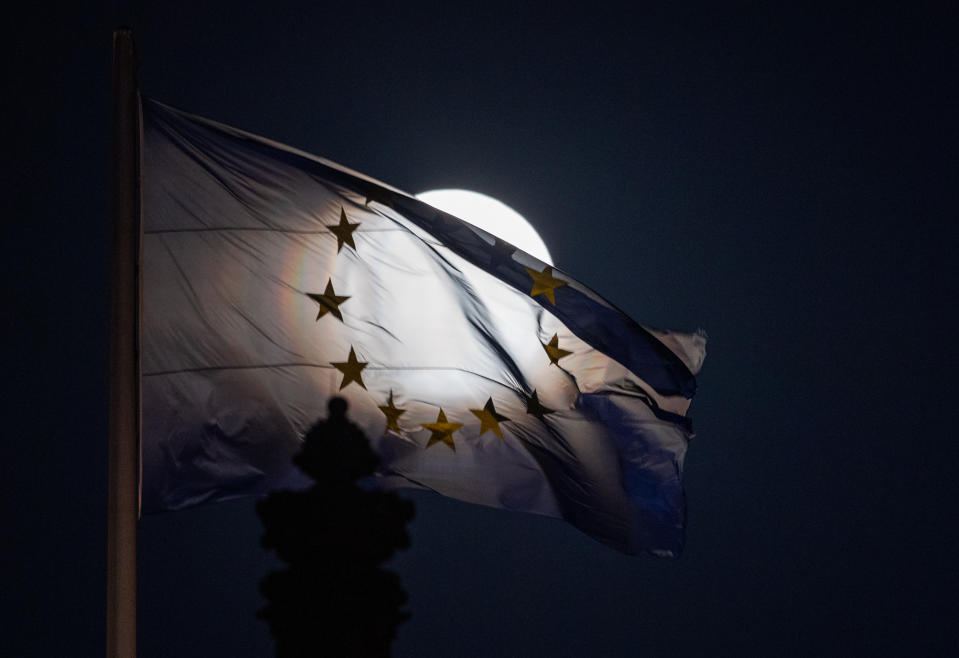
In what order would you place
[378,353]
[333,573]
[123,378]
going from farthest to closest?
[378,353]
[123,378]
[333,573]

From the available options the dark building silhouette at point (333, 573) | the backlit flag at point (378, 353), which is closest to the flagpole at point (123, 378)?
the backlit flag at point (378, 353)

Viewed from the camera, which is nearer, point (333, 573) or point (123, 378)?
point (333, 573)

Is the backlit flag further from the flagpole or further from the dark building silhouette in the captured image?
the dark building silhouette

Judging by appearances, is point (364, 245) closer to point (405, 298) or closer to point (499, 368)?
point (405, 298)

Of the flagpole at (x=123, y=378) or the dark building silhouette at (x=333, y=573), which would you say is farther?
the flagpole at (x=123, y=378)

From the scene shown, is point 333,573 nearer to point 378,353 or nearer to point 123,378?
point 123,378

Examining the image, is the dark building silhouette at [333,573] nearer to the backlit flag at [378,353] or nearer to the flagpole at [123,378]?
the flagpole at [123,378]

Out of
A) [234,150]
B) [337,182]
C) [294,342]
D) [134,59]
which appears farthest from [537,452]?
[134,59]

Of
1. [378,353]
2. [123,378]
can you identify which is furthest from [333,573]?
[378,353]
